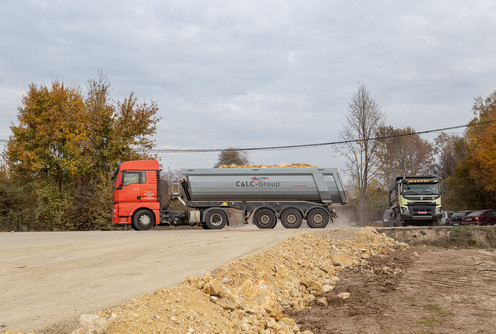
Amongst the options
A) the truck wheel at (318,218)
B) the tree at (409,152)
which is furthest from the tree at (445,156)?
the truck wheel at (318,218)

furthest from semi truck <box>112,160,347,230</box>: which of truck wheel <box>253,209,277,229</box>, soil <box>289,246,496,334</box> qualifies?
soil <box>289,246,496,334</box>

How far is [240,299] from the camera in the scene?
7.35m

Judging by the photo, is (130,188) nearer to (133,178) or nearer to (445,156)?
(133,178)

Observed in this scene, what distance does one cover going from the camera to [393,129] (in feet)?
191

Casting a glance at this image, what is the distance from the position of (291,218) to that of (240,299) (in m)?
14.8

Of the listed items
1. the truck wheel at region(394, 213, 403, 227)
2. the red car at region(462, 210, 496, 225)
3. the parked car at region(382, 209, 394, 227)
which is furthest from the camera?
the red car at region(462, 210, 496, 225)

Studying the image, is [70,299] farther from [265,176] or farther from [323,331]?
[265,176]

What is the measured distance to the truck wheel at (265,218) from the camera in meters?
22.0

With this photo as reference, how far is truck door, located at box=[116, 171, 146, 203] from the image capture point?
21.5 metres

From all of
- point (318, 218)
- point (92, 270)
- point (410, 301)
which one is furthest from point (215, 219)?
point (410, 301)

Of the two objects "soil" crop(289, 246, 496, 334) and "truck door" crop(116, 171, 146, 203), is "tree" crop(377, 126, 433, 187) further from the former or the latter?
"soil" crop(289, 246, 496, 334)

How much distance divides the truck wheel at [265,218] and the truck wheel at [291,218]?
43 centimetres

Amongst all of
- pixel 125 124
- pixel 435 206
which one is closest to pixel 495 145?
pixel 435 206

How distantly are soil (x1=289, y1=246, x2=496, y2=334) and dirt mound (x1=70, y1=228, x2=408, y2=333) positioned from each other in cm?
45
